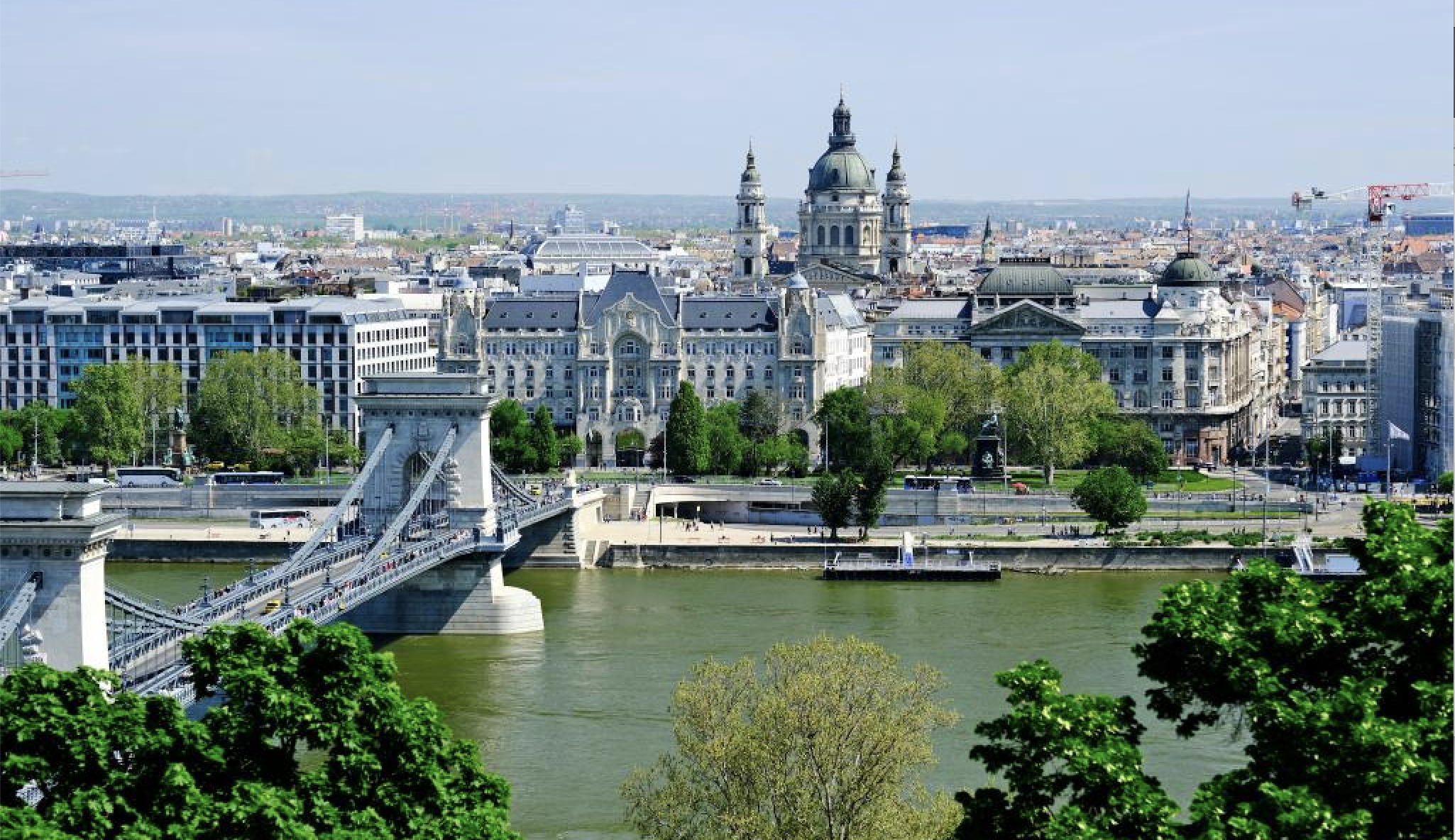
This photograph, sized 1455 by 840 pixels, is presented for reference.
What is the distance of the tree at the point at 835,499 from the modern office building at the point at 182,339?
2056 centimetres

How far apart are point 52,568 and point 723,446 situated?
127 feet

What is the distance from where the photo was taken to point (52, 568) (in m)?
25.5

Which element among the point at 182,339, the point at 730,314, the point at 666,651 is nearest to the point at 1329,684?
the point at 666,651

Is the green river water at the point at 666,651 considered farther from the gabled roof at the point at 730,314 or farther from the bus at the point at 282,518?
the gabled roof at the point at 730,314

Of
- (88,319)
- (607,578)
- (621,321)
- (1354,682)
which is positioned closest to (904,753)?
(1354,682)

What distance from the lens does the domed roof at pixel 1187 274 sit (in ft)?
245

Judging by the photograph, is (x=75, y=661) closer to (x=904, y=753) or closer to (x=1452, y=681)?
(x=904, y=753)

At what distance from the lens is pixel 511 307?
72000 millimetres

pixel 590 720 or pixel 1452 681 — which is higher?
pixel 1452 681

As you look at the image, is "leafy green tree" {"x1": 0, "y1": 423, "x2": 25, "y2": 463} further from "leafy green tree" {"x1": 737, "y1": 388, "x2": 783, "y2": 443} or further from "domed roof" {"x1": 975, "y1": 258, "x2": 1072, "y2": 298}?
"domed roof" {"x1": 975, "y1": 258, "x2": 1072, "y2": 298}

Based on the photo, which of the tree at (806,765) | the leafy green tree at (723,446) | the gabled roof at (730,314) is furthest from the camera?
the gabled roof at (730,314)

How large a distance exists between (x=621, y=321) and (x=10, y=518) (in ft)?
148

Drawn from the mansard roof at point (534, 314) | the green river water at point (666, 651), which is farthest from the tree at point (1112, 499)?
the mansard roof at point (534, 314)

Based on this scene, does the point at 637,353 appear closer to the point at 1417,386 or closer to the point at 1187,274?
the point at 1187,274
